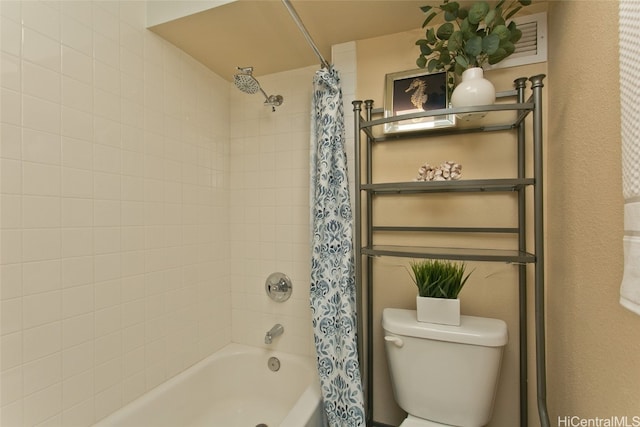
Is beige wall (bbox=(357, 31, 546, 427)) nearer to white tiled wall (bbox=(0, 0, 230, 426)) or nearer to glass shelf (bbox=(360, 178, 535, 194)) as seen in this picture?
glass shelf (bbox=(360, 178, 535, 194))

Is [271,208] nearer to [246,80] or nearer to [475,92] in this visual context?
[246,80]

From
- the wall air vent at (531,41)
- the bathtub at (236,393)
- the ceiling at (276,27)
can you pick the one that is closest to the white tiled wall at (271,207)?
the bathtub at (236,393)

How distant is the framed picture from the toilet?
83 cm

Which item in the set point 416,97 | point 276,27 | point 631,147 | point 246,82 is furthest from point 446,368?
point 276,27

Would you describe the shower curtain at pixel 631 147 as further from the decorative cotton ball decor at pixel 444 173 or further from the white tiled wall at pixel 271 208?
the white tiled wall at pixel 271 208

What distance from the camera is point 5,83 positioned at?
0.83 m

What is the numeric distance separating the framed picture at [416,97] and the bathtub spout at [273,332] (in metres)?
1.21

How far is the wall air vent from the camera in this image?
3.69 ft

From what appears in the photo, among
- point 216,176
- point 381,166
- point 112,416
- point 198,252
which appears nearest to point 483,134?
point 381,166

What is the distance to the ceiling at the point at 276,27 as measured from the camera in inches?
45.5

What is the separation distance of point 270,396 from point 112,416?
773 mm

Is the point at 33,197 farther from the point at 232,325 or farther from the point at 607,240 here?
the point at 607,240

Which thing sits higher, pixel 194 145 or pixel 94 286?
pixel 194 145

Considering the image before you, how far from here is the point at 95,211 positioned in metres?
1.05
